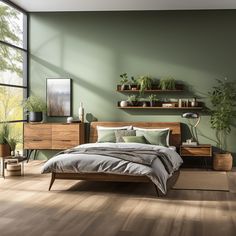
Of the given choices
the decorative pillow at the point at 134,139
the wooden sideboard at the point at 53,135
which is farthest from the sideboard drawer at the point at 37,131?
the decorative pillow at the point at 134,139

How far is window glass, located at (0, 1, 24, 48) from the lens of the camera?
31.0 feet

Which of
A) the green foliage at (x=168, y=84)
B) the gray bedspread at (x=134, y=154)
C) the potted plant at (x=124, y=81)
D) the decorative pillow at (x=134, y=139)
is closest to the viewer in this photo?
the gray bedspread at (x=134, y=154)

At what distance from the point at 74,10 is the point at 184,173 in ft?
13.2

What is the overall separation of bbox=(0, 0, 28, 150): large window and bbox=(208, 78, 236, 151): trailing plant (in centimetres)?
398

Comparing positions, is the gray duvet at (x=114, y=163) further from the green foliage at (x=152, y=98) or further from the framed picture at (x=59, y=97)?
the framed picture at (x=59, y=97)

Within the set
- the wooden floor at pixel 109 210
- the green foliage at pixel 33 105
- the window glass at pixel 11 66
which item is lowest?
the wooden floor at pixel 109 210

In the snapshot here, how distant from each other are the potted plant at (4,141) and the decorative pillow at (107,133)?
1.89 meters

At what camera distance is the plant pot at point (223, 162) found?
7879 mm

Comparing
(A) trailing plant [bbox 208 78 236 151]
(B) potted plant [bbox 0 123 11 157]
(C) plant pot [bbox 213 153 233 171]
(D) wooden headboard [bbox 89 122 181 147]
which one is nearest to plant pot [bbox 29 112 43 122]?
(D) wooden headboard [bbox 89 122 181 147]

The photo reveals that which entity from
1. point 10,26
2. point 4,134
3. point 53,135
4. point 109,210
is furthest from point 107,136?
point 10,26

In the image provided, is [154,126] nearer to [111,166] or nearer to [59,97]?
[59,97]

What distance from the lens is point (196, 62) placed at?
841 centimetres

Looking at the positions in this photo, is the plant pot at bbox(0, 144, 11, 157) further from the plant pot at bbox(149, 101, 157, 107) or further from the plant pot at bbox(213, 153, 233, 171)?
the plant pot at bbox(213, 153, 233, 171)

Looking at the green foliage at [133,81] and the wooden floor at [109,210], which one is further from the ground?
the green foliage at [133,81]
